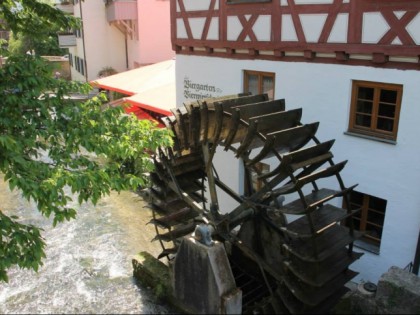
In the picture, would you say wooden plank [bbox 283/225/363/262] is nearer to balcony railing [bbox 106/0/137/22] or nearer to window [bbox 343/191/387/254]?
window [bbox 343/191/387/254]

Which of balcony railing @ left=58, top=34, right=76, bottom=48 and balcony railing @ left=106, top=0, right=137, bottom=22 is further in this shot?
balcony railing @ left=58, top=34, right=76, bottom=48

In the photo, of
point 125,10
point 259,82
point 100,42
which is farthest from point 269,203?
point 100,42

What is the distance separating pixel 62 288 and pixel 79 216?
356 centimetres

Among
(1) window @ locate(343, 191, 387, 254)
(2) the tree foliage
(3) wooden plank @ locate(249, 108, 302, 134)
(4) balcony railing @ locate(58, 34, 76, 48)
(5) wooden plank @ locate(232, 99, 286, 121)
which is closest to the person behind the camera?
(2) the tree foliage

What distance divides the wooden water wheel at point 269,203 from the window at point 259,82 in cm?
84

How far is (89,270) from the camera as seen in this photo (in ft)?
27.3

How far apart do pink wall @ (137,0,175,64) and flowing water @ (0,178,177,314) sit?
12162 millimetres

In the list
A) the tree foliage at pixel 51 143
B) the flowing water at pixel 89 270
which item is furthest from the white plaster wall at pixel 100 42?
the tree foliage at pixel 51 143

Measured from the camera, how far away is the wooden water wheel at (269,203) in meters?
6.25

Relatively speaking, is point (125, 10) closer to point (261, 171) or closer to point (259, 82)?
point (259, 82)

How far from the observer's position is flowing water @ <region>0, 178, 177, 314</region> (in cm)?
712

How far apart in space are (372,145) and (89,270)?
18.0ft

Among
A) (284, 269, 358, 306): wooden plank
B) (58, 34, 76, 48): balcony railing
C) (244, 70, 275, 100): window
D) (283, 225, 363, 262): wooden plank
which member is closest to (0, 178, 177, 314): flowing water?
(284, 269, 358, 306): wooden plank

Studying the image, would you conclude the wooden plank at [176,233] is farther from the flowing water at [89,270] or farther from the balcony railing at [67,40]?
the balcony railing at [67,40]
